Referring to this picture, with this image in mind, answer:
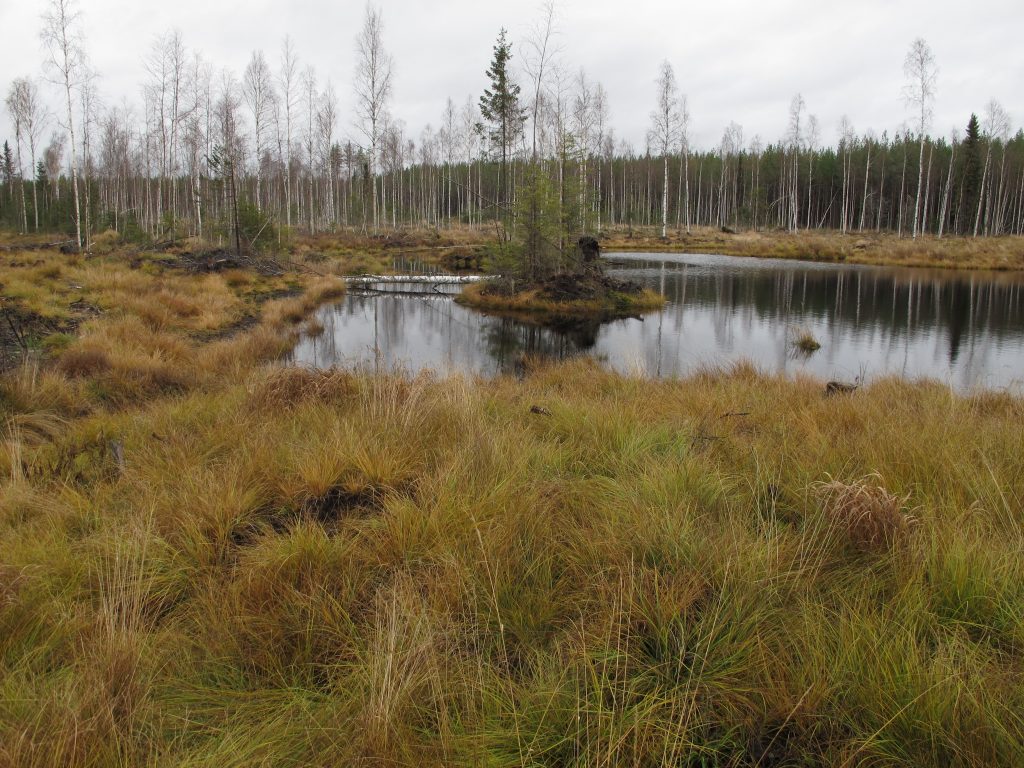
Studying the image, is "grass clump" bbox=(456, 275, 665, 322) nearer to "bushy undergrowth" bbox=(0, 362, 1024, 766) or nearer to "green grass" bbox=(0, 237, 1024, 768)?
"green grass" bbox=(0, 237, 1024, 768)

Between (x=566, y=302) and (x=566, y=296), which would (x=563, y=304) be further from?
(x=566, y=296)

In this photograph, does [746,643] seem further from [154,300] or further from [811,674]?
[154,300]

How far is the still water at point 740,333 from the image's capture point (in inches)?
429

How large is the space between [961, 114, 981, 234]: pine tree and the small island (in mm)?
51022

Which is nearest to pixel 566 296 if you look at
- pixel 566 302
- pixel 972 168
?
pixel 566 302

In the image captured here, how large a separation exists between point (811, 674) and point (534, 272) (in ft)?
64.9

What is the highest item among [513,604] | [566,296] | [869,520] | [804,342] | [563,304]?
[566,296]

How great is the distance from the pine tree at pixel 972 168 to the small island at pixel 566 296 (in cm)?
5102

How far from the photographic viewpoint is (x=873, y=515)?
273 centimetres

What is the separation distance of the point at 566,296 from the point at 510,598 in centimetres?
1800

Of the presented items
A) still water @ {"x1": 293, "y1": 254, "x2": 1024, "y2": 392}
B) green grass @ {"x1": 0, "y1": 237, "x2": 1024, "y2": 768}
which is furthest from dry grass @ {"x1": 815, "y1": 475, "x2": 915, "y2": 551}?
still water @ {"x1": 293, "y1": 254, "x2": 1024, "y2": 392}

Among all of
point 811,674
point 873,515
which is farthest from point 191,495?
point 873,515

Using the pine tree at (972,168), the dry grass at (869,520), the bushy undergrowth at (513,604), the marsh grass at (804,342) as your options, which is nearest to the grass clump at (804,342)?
the marsh grass at (804,342)

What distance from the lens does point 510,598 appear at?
7.89 feet
